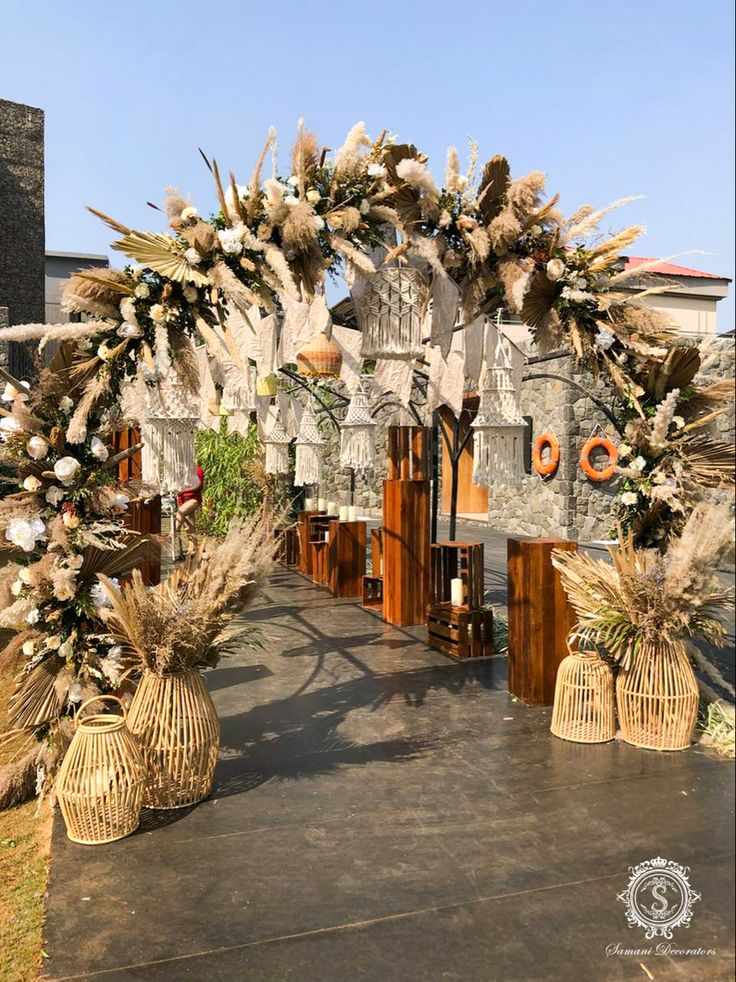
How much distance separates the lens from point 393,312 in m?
3.29

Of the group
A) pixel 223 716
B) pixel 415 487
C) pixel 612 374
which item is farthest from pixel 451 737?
pixel 415 487

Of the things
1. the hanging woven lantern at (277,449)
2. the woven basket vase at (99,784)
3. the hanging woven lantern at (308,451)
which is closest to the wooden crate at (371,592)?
the hanging woven lantern at (308,451)

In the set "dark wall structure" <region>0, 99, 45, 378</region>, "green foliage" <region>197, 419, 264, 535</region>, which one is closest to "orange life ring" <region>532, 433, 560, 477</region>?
"green foliage" <region>197, 419, 264, 535</region>

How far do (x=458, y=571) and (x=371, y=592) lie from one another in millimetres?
1316

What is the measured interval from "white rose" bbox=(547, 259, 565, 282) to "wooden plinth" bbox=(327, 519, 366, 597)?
160 inches

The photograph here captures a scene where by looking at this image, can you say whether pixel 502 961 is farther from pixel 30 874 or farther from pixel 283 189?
pixel 283 189

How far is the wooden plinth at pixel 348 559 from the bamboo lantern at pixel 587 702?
12.2 feet

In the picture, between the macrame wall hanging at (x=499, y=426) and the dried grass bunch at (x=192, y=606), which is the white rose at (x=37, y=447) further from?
the macrame wall hanging at (x=499, y=426)

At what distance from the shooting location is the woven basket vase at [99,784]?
97.7 inches

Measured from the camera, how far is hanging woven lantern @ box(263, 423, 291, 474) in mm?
7316

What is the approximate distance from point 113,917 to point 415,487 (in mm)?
3725

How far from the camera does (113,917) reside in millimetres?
2094

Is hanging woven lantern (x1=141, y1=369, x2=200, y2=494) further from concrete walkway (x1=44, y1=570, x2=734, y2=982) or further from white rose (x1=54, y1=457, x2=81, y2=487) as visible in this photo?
concrete walkway (x1=44, y1=570, x2=734, y2=982)

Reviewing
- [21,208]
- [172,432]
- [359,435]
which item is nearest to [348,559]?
[359,435]
